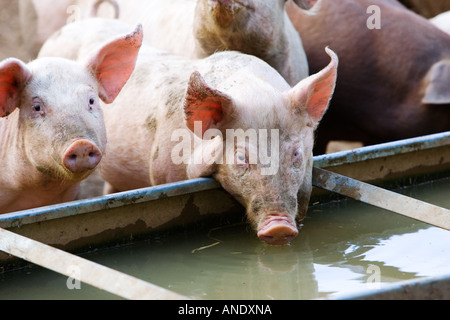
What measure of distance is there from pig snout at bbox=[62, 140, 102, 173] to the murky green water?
350 millimetres

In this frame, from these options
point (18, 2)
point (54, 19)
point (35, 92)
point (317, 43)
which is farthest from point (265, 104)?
point (18, 2)

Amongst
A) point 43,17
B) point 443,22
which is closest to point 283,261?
point 443,22

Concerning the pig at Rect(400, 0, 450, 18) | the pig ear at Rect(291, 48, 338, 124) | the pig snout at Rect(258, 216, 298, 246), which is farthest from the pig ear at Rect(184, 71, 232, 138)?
the pig at Rect(400, 0, 450, 18)

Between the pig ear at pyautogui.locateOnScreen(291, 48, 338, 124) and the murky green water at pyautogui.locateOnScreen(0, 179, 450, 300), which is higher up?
the pig ear at pyautogui.locateOnScreen(291, 48, 338, 124)

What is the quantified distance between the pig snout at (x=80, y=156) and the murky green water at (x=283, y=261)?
350 mm

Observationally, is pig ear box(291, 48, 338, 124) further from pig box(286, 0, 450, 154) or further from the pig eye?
pig box(286, 0, 450, 154)

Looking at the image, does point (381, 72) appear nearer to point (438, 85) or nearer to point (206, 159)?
point (438, 85)

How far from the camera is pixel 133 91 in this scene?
4.48 metres

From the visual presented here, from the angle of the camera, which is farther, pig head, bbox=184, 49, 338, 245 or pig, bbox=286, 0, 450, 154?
pig, bbox=286, 0, 450, 154

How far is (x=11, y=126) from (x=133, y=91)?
2.38 feet

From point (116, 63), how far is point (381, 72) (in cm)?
202

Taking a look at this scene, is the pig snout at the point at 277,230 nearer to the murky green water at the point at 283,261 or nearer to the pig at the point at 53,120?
the murky green water at the point at 283,261

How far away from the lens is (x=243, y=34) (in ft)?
15.0

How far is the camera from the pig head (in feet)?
11.4
